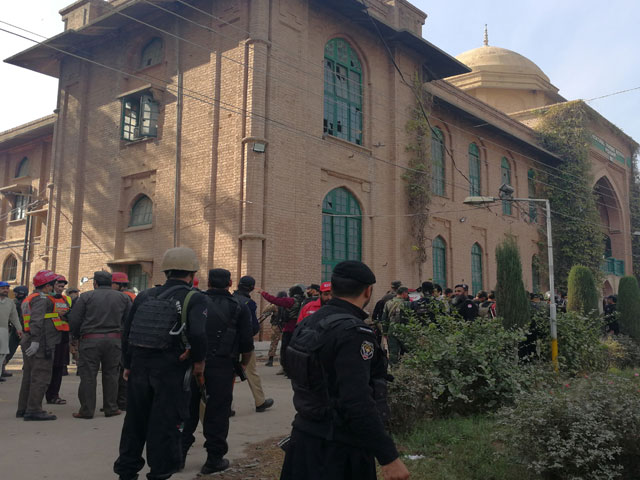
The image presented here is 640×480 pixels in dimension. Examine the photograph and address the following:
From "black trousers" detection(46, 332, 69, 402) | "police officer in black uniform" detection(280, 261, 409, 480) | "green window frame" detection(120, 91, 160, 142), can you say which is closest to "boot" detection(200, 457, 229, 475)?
"police officer in black uniform" detection(280, 261, 409, 480)

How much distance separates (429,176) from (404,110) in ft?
8.22

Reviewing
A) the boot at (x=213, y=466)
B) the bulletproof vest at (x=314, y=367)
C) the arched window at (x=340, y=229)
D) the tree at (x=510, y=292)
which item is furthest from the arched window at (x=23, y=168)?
the bulletproof vest at (x=314, y=367)

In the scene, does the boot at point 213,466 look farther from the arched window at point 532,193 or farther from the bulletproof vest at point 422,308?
the arched window at point 532,193

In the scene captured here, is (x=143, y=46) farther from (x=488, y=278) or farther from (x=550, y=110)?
Answer: (x=550, y=110)

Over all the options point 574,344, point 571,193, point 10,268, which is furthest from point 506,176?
point 10,268

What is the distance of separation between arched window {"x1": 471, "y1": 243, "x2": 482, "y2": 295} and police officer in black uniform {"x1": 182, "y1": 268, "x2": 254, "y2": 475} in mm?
20074

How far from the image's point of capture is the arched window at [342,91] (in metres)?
17.5

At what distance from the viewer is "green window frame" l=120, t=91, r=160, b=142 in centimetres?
1730

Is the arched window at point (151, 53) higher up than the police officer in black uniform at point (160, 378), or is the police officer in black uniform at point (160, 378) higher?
the arched window at point (151, 53)

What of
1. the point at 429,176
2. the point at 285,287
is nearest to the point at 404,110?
the point at 429,176

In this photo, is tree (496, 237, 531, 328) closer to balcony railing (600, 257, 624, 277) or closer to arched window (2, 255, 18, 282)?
arched window (2, 255, 18, 282)

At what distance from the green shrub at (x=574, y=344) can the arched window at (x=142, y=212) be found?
471 inches

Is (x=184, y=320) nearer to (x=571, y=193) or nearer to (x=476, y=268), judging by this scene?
(x=476, y=268)

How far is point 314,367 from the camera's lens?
2.76 metres
